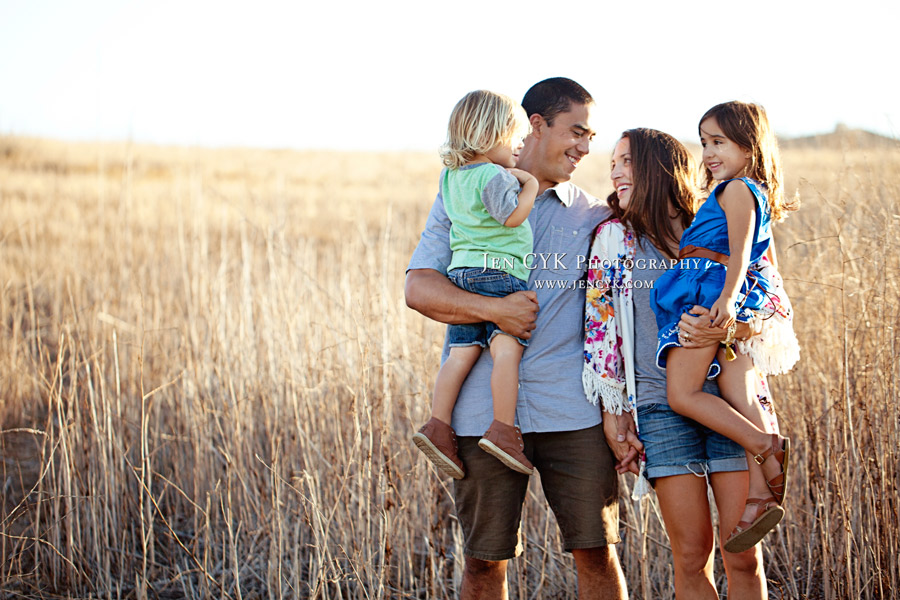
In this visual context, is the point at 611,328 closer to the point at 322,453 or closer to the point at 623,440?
the point at 623,440

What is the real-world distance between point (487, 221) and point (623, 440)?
75 centimetres

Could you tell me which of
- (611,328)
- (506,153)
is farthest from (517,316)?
(506,153)

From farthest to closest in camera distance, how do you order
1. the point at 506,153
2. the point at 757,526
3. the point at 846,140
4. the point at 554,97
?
the point at 846,140, the point at 554,97, the point at 506,153, the point at 757,526

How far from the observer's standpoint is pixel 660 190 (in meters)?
2.06

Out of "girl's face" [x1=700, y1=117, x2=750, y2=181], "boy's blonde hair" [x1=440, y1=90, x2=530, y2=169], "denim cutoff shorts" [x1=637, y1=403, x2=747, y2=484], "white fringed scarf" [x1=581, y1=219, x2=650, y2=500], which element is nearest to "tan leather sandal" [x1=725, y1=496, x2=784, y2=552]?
"denim cutoff shorts" [x1=637, y1=403, x2=747, y2=484]

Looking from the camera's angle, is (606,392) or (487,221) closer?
(606,392)

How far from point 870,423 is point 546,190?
4.52ft

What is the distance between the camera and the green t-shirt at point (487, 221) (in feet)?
6.81

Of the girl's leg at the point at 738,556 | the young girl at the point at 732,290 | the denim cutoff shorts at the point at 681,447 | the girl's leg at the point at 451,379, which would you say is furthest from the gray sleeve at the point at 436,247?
the girl's leg at the point at 738,556

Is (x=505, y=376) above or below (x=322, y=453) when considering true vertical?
above

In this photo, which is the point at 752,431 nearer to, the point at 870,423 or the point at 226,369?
the point at 870,423

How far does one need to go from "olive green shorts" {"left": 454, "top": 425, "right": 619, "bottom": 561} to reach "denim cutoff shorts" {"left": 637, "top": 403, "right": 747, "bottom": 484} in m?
0.16

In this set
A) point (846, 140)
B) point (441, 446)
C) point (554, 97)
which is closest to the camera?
point (441, 446)

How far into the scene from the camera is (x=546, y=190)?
228 centimetres
